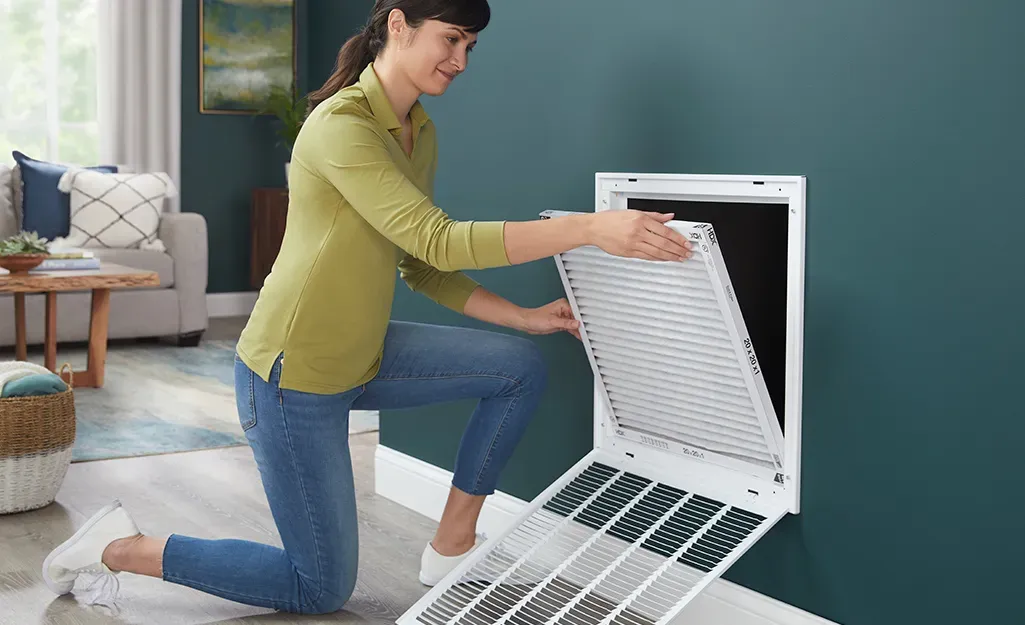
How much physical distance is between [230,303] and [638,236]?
5.58m

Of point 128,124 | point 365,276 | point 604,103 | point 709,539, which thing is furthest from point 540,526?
point 128,124

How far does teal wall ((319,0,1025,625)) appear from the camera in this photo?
5.46 ft

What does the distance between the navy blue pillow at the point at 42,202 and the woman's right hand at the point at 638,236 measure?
4489 mm

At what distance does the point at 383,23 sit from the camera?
2025mm

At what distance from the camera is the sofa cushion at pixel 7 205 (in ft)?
Answer: 18.3

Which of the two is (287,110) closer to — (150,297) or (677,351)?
(150,297)

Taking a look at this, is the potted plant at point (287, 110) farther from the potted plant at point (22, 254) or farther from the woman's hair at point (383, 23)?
the woman's hair at point (383, 23)

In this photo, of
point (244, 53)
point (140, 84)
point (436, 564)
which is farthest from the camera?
point (244, 53)

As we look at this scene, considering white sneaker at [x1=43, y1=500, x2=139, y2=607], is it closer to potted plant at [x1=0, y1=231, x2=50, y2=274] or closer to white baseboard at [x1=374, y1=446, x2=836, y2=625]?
white baseboard at [x1=374, y1=446, x2=836, y2=625]

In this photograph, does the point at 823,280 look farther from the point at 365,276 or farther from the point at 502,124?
the point at 502,124

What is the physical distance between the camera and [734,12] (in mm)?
2037

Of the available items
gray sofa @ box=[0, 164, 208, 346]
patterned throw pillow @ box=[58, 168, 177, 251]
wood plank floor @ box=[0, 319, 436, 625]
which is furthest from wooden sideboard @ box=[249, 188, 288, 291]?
wood plank floor @ box=[0, 319, 436, 625]

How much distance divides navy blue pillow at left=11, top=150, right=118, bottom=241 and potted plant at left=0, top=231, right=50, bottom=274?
4.10 feet

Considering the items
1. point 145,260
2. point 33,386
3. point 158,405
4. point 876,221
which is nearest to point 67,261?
point 158,405
